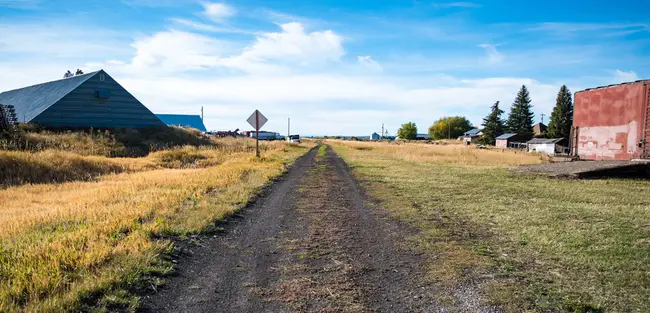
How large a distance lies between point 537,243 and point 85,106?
3705 cm

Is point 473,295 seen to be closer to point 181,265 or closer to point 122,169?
point 181,265

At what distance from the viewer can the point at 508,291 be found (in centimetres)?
383

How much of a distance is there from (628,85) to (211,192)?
732 inches

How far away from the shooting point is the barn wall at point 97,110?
31.4m

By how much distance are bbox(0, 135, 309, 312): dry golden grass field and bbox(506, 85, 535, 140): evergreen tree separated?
3029 inches

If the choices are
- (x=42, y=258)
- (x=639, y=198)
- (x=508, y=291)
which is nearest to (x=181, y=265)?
(x=42, y=258)

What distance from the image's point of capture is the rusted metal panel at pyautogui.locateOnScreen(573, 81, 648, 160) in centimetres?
1626


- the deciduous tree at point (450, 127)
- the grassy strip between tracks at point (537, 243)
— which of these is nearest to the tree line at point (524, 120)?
the deciduous tree at point (450, 127)

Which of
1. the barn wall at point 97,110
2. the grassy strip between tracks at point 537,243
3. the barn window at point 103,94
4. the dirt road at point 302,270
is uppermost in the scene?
the barn window at point 103,94

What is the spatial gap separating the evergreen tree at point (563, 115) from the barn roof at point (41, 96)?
69.1 m

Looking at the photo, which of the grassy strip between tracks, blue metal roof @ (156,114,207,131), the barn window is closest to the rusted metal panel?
the grassy strip between tracks

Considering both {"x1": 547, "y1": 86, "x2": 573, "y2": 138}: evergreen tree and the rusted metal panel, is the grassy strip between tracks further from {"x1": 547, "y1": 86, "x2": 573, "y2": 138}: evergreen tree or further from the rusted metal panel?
{"x1": 547, "y1": 86, "x2": 573, "y2": 138}: evergreen tree

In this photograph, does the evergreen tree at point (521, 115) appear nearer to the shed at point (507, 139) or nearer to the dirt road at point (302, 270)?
the shed at point (507, 139)

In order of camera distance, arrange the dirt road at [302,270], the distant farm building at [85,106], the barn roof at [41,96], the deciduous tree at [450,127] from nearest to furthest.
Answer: the dirt road at [302,270], the distant farm building at [85,106], the barn roof at [41,96], the deciduous tree at [450,127]
